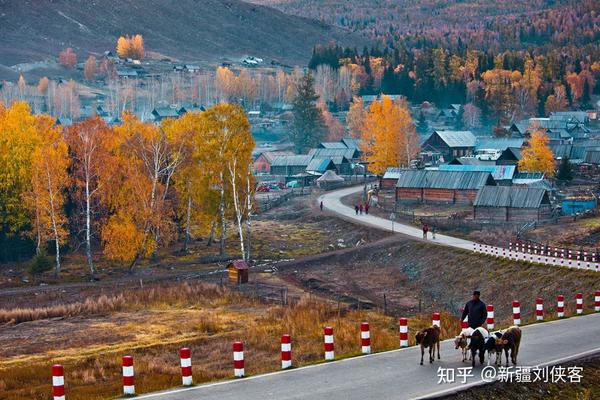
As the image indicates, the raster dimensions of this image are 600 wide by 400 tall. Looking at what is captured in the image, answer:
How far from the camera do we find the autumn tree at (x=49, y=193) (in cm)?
6138

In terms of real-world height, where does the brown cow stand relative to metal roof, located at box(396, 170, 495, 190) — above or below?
above

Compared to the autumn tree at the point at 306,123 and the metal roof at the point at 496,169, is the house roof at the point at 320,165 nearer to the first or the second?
the metal roof at the point at 496,169

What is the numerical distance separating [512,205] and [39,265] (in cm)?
3384

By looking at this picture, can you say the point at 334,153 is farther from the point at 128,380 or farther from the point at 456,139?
the point at 128,380

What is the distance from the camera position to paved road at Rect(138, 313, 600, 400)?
1980 cm

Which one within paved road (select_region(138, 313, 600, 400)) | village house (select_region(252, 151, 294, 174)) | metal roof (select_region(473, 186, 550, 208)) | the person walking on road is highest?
the person walking on road

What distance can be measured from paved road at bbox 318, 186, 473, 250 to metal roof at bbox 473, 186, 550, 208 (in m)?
6.83

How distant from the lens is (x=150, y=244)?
62031 mm

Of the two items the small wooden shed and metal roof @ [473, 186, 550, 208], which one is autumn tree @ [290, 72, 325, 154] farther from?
the small wooden shed

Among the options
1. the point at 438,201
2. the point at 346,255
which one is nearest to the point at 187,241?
the point at 346,255

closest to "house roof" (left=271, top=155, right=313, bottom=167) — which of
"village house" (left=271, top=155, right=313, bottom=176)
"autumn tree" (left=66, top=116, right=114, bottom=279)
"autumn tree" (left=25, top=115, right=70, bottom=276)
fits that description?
"village house" (left=271, top=155, right=313, bottom=176)

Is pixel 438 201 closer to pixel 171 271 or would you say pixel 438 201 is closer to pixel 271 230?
pixel 271 230

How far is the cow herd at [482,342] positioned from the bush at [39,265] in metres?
42.2

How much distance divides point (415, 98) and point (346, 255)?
132 metres
